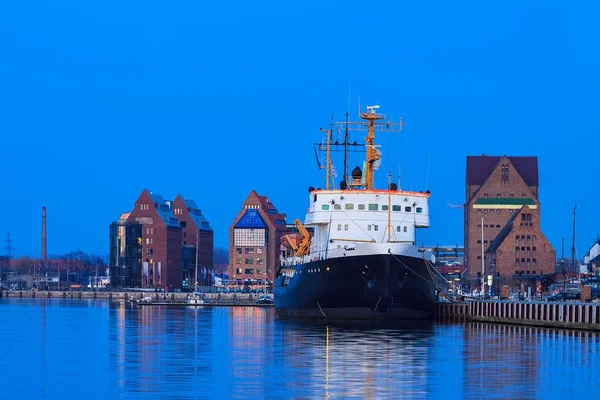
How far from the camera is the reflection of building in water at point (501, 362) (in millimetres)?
35219

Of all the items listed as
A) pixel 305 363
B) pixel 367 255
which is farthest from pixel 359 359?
pixel 367 255

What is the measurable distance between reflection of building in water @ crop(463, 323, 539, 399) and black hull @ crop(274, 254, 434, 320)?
21.4 feet

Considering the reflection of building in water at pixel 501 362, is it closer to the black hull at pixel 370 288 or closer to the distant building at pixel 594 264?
the black hull at pixel 370 288

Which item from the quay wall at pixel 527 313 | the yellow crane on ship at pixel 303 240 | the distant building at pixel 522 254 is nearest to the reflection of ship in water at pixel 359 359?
the quay wall at pixel 527 313

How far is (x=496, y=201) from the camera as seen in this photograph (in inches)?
7854

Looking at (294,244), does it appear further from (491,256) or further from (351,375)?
(491,256)

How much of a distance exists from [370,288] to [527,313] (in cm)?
964

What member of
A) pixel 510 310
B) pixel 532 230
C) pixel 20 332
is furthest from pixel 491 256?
pixel 20 332

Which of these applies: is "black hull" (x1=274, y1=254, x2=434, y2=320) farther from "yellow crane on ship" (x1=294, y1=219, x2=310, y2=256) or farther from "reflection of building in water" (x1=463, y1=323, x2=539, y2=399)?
"yellow crane on ship" (x1=294, y1=219, x2=310, y2=256)

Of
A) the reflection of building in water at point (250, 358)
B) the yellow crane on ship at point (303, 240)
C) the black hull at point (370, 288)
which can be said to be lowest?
the reflection of building in water at point (250, 358)

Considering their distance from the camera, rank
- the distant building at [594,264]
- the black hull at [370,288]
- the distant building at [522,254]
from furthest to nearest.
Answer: the distant building at [522,254], the distant building at [594,264], the black hull at [370,288]

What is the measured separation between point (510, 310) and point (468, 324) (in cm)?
273

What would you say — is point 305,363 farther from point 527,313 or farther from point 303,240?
point 303,240

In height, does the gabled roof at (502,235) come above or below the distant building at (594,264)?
above
